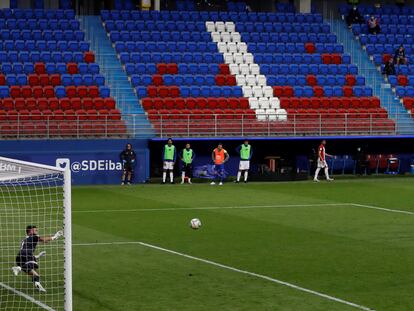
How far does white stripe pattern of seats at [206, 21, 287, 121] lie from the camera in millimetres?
46688

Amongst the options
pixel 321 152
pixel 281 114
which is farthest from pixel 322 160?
pixel 281 114

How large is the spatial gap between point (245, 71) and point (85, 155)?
452 inches

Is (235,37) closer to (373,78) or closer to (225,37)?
(225,37)

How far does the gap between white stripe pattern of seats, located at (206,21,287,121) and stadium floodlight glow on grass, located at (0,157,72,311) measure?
1875cm

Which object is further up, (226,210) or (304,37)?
(304,37)

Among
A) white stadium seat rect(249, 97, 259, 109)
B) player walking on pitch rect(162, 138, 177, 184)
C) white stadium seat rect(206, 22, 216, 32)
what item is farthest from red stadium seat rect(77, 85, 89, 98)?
white stadium seat rect(206, 22, 216, 32)

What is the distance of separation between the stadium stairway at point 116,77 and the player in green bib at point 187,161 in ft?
6.08

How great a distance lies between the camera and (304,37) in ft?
174

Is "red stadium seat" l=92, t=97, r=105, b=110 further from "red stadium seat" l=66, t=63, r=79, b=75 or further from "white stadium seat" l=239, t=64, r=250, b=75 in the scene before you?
"white stadium seat" l=239, t=64, r=250, b=75

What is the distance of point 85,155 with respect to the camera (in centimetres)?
4091

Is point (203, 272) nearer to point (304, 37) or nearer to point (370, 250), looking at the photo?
point (370, 250)

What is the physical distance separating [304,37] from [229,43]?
13.4ft

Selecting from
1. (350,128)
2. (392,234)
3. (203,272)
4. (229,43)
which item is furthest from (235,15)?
(203,272)

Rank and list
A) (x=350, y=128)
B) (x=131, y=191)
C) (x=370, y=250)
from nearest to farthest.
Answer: (x=370, y=250) < (x=131, y=191) < (x=350, y=128)
